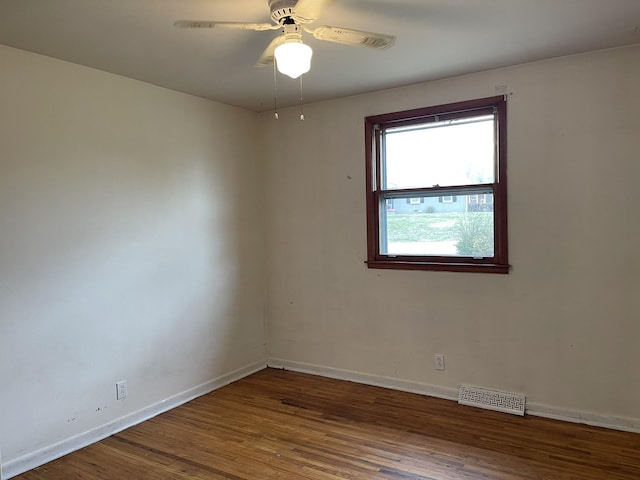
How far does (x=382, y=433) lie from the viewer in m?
3.00

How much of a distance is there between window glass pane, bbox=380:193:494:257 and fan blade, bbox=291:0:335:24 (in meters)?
1.92

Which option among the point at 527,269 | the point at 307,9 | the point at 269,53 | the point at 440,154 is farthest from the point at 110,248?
the point at 527,269

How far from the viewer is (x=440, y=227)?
3.58 m

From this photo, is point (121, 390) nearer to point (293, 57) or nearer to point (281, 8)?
point (293, 57)

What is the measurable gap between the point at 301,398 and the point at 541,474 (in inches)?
70.7

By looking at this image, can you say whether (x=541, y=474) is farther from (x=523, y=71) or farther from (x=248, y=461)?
(x=523, y=71)

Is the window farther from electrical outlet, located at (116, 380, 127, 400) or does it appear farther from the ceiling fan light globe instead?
electrical outlet, located at (116, 380, 127, 400)

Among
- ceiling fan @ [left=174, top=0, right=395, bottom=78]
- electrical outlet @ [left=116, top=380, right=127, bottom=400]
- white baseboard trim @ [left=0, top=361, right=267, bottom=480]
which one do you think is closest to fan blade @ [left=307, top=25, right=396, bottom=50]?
ceiling fan @ [left=174, top=0, right=395, bottom=78]

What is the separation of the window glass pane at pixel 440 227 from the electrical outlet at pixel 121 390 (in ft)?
7.33

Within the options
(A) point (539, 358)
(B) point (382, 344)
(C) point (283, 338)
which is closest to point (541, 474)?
(A) point (539, 358)

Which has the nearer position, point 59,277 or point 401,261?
point 59,277

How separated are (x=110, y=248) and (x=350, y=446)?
2078mm

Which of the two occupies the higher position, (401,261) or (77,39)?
(77,39)

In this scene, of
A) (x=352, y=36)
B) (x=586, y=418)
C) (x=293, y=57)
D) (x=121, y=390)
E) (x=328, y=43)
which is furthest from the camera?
(x=121, y=390)
